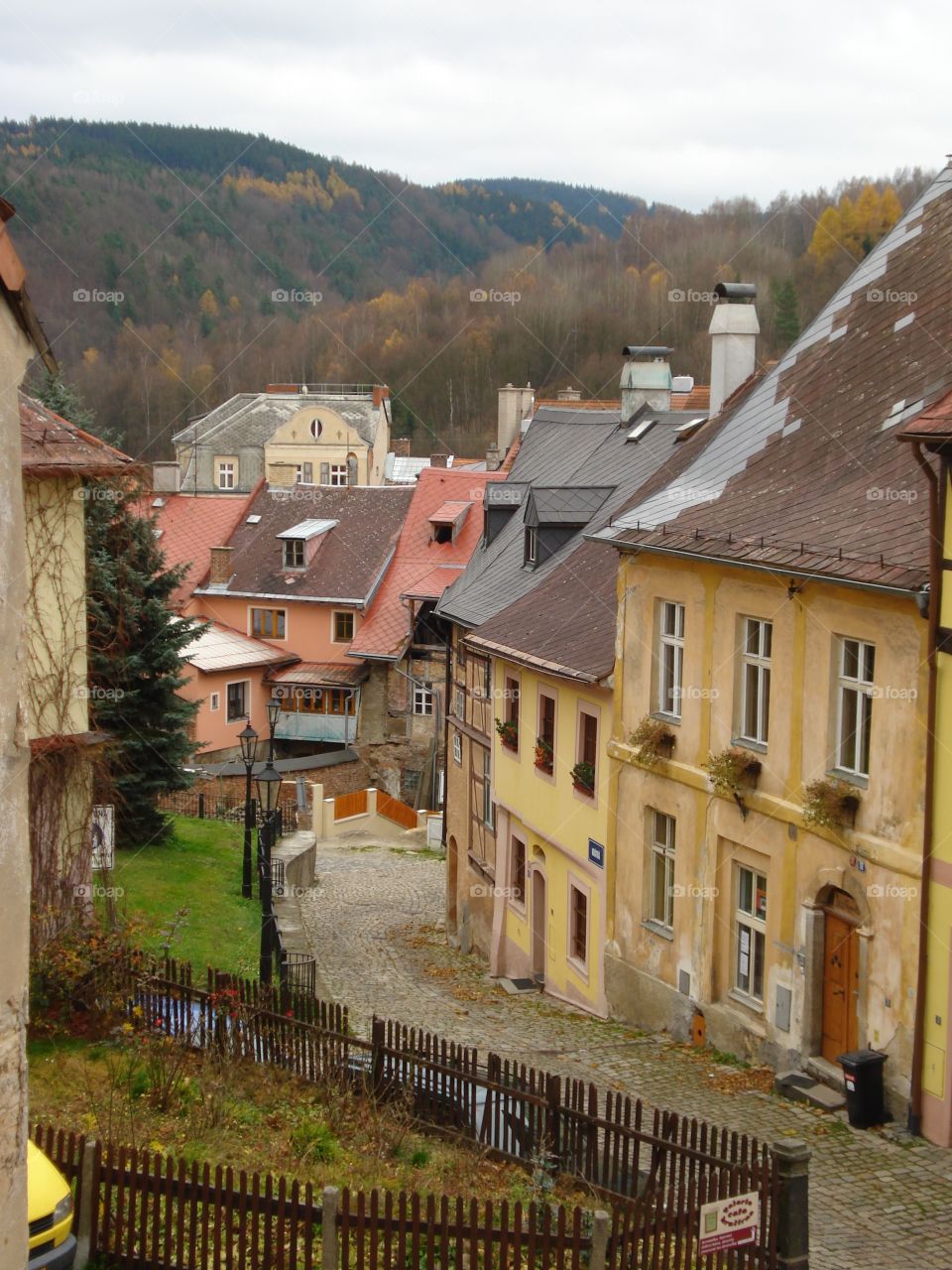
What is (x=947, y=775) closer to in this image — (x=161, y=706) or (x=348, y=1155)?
(x=348, y=1155)

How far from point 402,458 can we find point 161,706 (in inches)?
2508

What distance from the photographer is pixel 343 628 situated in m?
48.6

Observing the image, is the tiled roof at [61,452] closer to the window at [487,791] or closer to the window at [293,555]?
the window at [487,791]

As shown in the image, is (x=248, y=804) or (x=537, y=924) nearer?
(x=248, y=804)

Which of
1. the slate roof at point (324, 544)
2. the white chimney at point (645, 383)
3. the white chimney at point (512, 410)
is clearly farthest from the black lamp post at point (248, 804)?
the white chimney at point (512, 410)

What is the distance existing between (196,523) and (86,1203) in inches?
1756

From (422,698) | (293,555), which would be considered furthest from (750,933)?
(293,555)

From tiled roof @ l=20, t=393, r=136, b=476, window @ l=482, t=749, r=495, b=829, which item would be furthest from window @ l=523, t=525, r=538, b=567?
tiled roof @ l=20, t=393, r=136, b=476

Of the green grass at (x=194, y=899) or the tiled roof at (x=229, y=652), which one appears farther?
the tiled roof at (x=229, y=652)

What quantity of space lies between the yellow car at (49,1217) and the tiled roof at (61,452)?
9.83 meters

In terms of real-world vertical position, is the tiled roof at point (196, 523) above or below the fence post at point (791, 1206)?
above

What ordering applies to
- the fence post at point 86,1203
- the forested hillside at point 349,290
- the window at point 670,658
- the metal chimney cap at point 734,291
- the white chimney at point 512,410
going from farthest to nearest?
1. the forested hillside at point 349,290
2. the white chimney at point 512,410
3. the metal chimney cap at point 734,291
4. the window at point 670,658
5. the fence post at point 86,1203

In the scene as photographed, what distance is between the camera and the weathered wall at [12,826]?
665 centimetres

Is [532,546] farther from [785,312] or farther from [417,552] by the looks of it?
[785,312]
